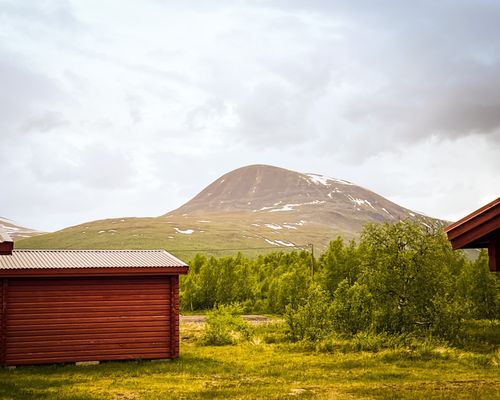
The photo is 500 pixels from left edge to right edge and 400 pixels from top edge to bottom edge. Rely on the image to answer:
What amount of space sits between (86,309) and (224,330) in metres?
8.14

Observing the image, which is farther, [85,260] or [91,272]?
[85,260]

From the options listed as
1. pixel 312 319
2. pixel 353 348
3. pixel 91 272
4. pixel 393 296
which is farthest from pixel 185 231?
pixel 91 272

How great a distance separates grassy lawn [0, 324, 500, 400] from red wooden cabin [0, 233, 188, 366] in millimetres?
607

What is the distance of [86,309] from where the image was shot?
19.8 m

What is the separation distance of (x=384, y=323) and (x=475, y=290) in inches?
644

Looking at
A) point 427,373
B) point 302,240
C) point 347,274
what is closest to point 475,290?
point 347,274

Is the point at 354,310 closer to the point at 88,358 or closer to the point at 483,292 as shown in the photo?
the point at 88,358

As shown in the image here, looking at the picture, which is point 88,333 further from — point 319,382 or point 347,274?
point 347,274

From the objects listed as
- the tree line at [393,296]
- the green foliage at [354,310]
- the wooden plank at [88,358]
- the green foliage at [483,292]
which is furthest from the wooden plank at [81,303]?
the green foliage at [483,292]

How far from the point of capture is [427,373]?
17562 mm

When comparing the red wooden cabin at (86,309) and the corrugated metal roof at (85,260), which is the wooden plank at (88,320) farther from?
the corrugated metal roof at (85,260)

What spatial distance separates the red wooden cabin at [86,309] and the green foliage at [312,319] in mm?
6924

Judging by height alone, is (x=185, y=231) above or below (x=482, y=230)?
above

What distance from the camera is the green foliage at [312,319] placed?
2522 cm
